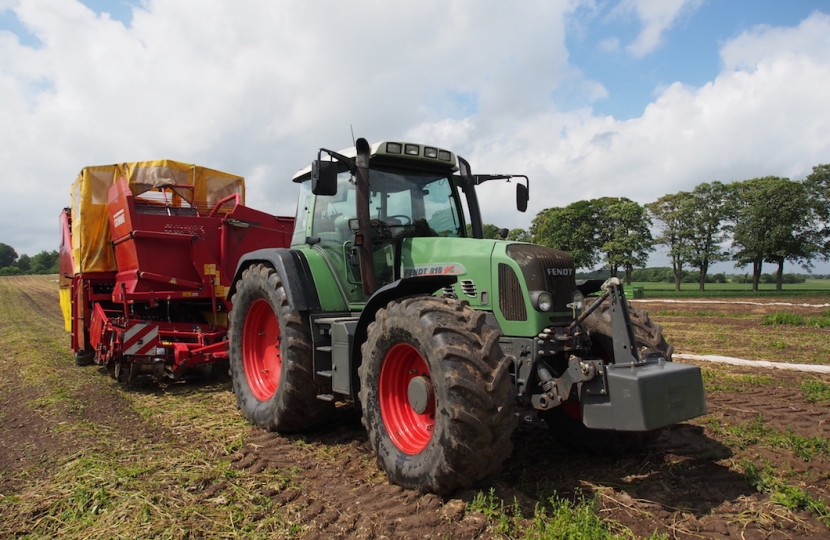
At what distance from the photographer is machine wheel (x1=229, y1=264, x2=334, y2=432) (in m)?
5.16

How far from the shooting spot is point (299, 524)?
341 centimetres

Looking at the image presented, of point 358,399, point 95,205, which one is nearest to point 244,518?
point 358,399

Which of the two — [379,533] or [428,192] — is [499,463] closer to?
[379,533]

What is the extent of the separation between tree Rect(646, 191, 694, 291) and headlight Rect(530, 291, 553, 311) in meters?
48.1

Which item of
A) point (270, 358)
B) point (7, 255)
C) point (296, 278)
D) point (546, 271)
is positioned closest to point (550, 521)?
point (546, 271)

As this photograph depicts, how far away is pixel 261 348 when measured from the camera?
6285 millimetres

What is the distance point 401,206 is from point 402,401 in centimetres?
183

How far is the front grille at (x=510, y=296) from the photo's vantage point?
404cm

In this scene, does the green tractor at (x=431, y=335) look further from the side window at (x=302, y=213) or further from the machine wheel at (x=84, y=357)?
the machine wheel at (x=84, y=357)

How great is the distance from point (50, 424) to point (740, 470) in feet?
20.2

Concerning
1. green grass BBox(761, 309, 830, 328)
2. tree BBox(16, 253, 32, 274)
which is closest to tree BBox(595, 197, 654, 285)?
green grass BBox(761, 309, 830, 328)

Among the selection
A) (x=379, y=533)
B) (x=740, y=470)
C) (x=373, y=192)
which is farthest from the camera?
(x=373, y=192)

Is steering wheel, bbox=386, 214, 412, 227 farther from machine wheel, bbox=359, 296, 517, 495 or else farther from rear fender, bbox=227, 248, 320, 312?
machine wheel, bbox=359, 296, 517, 495

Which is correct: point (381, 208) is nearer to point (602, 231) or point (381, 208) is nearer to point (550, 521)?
point (550, 521)
